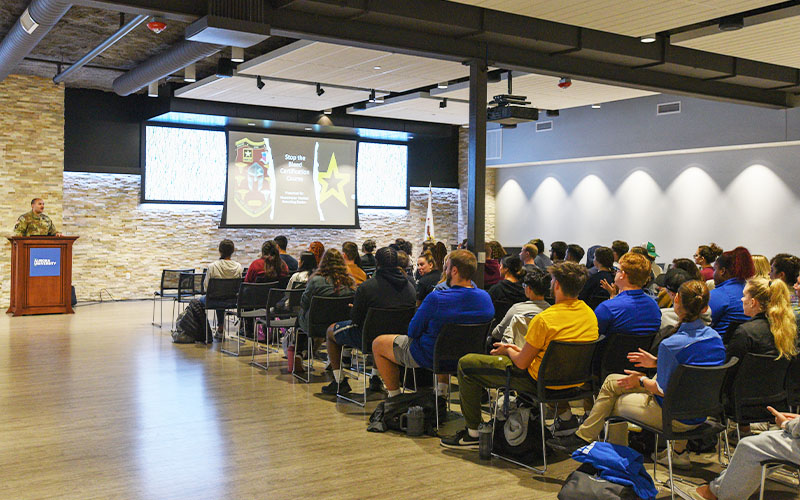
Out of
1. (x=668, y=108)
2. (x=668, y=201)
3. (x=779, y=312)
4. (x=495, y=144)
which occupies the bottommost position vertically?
(x=779, y=312)

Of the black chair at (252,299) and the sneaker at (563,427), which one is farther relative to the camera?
the black chair at (252,299)

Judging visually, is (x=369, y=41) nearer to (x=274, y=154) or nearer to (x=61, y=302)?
(x=61, y=302)

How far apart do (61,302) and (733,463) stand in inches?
417

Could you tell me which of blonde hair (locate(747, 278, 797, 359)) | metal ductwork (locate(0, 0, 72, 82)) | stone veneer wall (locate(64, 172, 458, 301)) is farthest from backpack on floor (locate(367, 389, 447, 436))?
stone veneer wall (locate(64, 172, 458, 301))

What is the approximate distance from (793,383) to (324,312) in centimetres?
375

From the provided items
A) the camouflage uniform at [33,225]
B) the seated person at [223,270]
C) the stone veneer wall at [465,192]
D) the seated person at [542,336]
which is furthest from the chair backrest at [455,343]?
the stone veneer wall at [465,192]

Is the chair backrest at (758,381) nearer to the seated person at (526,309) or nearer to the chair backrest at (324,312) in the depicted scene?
the seated person at (526,309)

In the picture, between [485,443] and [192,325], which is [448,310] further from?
[192,325]

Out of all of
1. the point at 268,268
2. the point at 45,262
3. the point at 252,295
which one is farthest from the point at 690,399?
the point at 45,262

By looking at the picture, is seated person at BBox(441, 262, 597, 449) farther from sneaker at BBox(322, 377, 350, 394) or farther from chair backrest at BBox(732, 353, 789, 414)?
sneaker at BBox(322, 377, 350, 394)

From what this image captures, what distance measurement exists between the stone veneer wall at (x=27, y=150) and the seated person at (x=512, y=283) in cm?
947

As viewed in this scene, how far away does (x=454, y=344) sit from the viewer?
5.19m

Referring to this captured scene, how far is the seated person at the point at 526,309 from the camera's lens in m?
4.81

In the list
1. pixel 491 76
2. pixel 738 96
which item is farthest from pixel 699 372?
pixel 738 96
